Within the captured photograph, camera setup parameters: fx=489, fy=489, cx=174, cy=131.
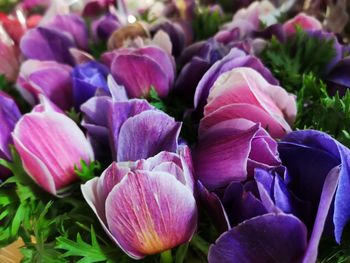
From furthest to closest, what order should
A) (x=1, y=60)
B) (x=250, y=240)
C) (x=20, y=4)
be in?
1. (x=20, y=4)
2. (x=1, y=60)
3. (x=250, y=240)

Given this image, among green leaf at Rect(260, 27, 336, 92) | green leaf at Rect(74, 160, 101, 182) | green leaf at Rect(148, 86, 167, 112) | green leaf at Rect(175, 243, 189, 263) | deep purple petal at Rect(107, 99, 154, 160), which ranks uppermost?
deep purple petal at Rect(107, 99, 154, 160)

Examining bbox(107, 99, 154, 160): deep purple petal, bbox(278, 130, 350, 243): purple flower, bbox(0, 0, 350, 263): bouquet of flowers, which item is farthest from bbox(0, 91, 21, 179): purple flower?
bbox(278, 130, 350, 243): purple flower

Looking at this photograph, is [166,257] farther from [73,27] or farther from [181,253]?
[73,27]

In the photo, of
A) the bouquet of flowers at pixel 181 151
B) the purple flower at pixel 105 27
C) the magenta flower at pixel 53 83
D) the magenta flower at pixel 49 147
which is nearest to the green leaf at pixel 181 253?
the bouquet of flowers at pixel 181 151

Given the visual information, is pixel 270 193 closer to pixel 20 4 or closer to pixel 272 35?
pixel 272 35

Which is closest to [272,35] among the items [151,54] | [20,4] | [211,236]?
[151,54]

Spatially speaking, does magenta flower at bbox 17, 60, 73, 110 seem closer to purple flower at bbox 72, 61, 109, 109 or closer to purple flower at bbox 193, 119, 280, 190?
purple flower at bbox 72, 61, 109, 109

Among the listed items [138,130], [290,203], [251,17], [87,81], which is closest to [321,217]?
[290,203]
